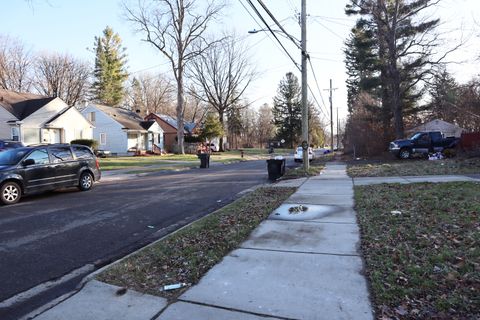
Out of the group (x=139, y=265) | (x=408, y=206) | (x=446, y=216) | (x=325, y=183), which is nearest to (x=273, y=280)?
(x=139, y=265)

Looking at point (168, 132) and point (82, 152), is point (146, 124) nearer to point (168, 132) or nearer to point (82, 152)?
point (168, 132)

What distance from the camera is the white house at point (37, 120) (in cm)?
3244

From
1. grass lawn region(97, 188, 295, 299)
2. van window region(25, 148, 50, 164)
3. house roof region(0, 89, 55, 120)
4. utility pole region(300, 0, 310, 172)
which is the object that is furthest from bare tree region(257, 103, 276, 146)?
grass lawn region(97, 188, 295, 299)

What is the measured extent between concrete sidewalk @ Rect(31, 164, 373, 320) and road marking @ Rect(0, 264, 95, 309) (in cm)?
62

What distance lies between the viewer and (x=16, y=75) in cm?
5675

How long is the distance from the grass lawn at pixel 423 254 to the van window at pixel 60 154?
1016 centimetres

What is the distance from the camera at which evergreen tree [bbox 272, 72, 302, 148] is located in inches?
3342

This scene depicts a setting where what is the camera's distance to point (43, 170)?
39.5ft

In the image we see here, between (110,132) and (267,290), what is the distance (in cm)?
4306

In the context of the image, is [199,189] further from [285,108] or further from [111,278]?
[285,108]

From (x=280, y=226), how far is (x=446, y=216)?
3184mm

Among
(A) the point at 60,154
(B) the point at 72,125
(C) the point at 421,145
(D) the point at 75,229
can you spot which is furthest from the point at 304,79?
(B) the point at 72,125

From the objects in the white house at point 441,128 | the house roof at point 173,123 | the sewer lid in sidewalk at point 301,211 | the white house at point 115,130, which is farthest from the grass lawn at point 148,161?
the house roof at point 173,123

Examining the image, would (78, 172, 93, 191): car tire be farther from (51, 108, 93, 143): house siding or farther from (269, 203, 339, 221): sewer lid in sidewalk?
(51, 108, 93, 143): house siding
